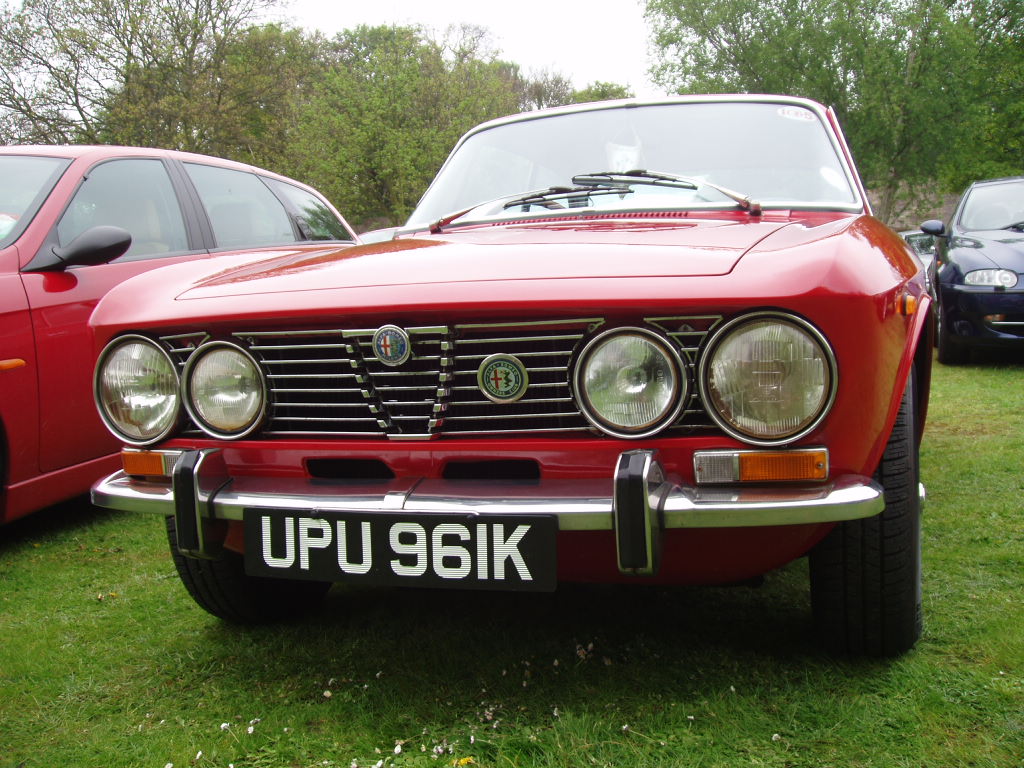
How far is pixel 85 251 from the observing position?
328cm

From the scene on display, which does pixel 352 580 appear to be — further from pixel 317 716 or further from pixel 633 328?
pixel 633 328

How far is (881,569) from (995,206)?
6.78 m

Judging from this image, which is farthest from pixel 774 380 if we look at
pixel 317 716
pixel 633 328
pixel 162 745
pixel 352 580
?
pixel 162 745

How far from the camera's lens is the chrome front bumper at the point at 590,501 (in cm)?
164

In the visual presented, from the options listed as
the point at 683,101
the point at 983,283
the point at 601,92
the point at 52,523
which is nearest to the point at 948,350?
the point at 983,283

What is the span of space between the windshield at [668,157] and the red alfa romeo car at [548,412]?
36cm

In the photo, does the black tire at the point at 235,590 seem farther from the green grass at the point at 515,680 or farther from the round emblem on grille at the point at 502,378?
the round emblem on grille at the point at 502,378

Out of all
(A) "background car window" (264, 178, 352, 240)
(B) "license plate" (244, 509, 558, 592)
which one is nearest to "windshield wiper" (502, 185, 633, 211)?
(B) "license plate" (244, 509, 558, 592)

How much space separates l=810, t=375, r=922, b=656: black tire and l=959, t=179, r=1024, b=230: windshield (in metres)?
6.31

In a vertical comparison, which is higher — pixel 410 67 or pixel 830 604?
pixel 410 67

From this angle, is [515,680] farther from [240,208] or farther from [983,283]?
[983,283]

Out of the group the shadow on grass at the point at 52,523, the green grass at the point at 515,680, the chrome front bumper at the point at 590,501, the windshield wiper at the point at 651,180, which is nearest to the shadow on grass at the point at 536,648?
the green grass at the point at 515,680

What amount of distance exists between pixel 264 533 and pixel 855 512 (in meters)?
1.16

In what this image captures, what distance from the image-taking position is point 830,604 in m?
1.97
